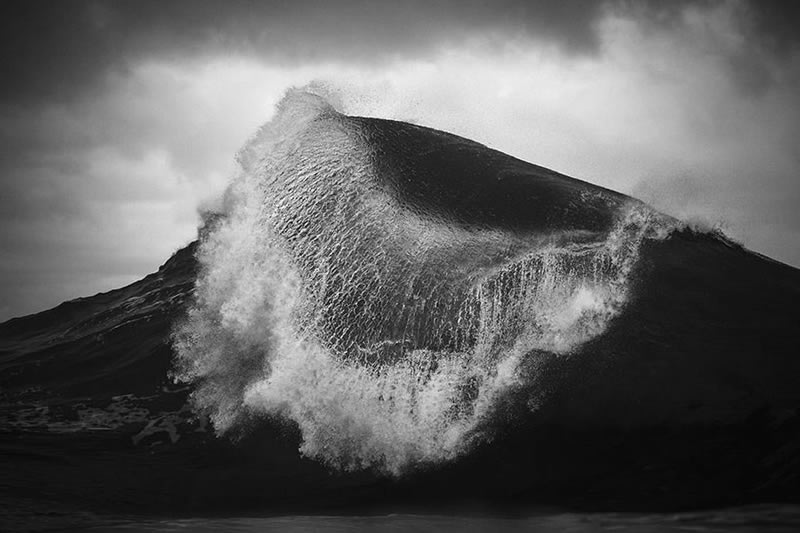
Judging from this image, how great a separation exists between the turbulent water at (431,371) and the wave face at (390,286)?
3 cm

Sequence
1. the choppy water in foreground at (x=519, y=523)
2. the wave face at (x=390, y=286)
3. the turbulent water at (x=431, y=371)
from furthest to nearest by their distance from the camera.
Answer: the wave face at (x=390, y=286) → the turbulent water at (x=431, y=371) → the choppy water in foreground at (x=519, y=523)

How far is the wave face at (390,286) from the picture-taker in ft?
30.5

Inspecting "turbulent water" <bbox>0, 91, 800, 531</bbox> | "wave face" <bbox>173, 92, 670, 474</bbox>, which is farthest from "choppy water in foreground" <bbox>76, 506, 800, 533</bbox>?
"wave face" <bbox>173, 92, 670, 474</bbox>

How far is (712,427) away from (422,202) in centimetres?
577

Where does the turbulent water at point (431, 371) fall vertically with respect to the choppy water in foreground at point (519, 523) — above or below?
above

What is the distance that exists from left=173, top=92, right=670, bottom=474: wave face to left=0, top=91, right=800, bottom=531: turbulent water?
35 millimetres

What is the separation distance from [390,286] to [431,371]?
162 centimetres

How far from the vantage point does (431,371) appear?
9336mm

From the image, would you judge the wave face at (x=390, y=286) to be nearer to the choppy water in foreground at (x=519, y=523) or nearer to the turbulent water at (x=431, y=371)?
the turbulent water at (x=431, y=371)

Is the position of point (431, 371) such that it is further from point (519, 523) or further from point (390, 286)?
point (519, 523)

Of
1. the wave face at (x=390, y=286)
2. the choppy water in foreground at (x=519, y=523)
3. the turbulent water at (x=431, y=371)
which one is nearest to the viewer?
the choppy water in foreground at (x=519, y=523)

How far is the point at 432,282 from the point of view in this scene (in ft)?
33.2

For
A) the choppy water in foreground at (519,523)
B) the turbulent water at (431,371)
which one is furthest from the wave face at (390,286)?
the choppy water in foreground at (519,523)

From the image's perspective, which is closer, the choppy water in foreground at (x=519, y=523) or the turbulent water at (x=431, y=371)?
the choppy water in foreground at (x=519, y=523)
